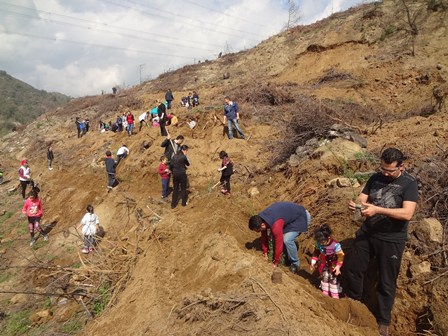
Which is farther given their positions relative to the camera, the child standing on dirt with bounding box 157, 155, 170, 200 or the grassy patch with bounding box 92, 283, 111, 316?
the child standing on dirt with bounding box 157, 155, 170, 200

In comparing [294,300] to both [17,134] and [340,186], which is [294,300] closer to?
[340,186]

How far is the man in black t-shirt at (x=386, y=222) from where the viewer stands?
3.38 m

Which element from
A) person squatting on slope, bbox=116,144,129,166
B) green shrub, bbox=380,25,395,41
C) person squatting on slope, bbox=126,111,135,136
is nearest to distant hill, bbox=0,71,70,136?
person squatting on slope, bbox=126,111,135,136

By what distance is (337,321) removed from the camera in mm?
3586

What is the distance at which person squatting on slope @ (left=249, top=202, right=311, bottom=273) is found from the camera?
4531 millimetres

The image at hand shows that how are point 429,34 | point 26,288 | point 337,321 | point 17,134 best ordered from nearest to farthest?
point 337,321
point 26,288
point 429,34
point 17,134

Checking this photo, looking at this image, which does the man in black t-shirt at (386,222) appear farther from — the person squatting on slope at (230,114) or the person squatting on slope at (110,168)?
the person squatting on slope at (110,168)

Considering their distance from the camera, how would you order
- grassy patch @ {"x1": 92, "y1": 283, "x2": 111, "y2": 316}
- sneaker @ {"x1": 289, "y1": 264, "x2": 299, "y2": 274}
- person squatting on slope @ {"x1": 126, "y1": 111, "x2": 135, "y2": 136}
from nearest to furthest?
1. sneaker @ {"x1": 289, "y1": 264, "x2": 299, "y2": 274}
2. grassy patch @ {"x1": 92, "y1": 283, "x2": 111, "y2": 316}
3. person squatting on slope @ {"x1": 126, "y1": 111, "x2": 135, "y2": 136}

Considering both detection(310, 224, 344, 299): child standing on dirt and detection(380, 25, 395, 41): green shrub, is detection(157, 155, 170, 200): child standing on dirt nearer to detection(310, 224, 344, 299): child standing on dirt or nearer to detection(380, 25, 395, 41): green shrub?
detection(310, 224, 344, 299): child standing on dirt

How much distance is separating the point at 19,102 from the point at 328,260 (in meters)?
96.9

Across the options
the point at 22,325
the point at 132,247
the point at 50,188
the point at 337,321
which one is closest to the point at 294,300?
the point at 337,321

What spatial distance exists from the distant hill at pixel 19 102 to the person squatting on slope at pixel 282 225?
60.5m

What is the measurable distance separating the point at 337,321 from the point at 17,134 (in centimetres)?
3426

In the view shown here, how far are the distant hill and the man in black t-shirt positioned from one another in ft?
203
